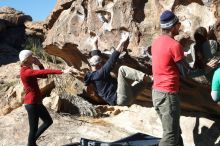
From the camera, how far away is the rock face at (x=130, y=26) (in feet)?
24.5

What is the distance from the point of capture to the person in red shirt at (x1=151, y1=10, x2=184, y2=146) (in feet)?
20.1

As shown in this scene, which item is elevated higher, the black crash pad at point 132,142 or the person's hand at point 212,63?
the person's hand at point 212,63

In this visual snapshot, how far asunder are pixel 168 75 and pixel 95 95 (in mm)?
6771

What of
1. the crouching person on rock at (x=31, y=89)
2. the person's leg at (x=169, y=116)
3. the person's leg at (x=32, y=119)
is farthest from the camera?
the person's leg at (x=32, y=119)

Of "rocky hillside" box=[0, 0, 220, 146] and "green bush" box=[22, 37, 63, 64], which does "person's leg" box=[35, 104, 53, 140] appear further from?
"green bush" box=[22, 37, 63, 64]

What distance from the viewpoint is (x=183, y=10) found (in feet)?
24.8

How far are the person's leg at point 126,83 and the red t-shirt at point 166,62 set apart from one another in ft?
3.14

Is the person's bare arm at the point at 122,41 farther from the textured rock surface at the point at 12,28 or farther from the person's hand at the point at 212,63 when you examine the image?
the textured rock surface at the point at 12,28

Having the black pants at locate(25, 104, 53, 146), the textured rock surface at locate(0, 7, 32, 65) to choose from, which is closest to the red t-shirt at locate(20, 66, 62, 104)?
the black pants at locate(25, 104, 53, 146)

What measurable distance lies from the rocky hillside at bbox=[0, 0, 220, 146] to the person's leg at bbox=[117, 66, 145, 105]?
566mm

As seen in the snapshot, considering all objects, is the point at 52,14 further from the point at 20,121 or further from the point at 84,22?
the point at 20,121

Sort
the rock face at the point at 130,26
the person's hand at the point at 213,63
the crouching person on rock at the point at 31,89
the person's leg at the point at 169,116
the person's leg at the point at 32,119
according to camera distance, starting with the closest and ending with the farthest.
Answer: the person's leg at the point at 169,116
the person's hand at the point at 213,63
the rock face at the point at 130,26
the crouching person on rock at the point at 31,89
the person's leg at the point at 32,119

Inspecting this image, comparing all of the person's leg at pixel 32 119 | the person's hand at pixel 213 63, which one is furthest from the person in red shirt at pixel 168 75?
the person's leg at pixel 32 119

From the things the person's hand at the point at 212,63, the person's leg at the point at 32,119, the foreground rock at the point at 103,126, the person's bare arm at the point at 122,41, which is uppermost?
the person's bare arm at the point at 122,41
